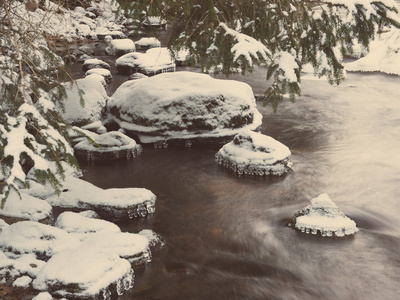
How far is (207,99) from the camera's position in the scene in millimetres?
11312

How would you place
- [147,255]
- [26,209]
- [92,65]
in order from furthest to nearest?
[92,65] < [26,209] < [147,255]

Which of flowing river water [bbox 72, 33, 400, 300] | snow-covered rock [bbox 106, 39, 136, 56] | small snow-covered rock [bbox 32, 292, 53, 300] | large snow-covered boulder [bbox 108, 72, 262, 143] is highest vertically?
snow-covered rock [bbox 106, 39, 136, 56]

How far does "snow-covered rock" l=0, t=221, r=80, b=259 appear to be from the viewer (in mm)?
6004

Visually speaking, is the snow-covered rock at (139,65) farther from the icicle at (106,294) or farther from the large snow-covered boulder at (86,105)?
the icicle at (106,294)

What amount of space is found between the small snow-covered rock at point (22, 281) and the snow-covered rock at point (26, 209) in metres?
1.62

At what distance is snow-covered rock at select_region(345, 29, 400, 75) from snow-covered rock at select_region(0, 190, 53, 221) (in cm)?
1626

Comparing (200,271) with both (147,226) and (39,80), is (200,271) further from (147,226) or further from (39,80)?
(39,80)

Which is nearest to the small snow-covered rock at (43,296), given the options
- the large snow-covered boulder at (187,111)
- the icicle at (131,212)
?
the icicle at (131,212)

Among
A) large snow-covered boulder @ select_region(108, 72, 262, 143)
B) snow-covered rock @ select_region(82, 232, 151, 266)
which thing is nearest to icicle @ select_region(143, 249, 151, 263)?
snow-covered rock @ select_region(82, 232, 151, 266)

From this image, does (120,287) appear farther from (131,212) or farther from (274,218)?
(274,218)

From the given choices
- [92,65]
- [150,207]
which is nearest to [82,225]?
[150,207]

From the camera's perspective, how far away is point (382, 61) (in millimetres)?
20891

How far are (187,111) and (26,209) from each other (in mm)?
4940

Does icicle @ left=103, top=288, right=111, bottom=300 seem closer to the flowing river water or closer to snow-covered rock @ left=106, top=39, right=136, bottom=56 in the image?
the flowing river water
